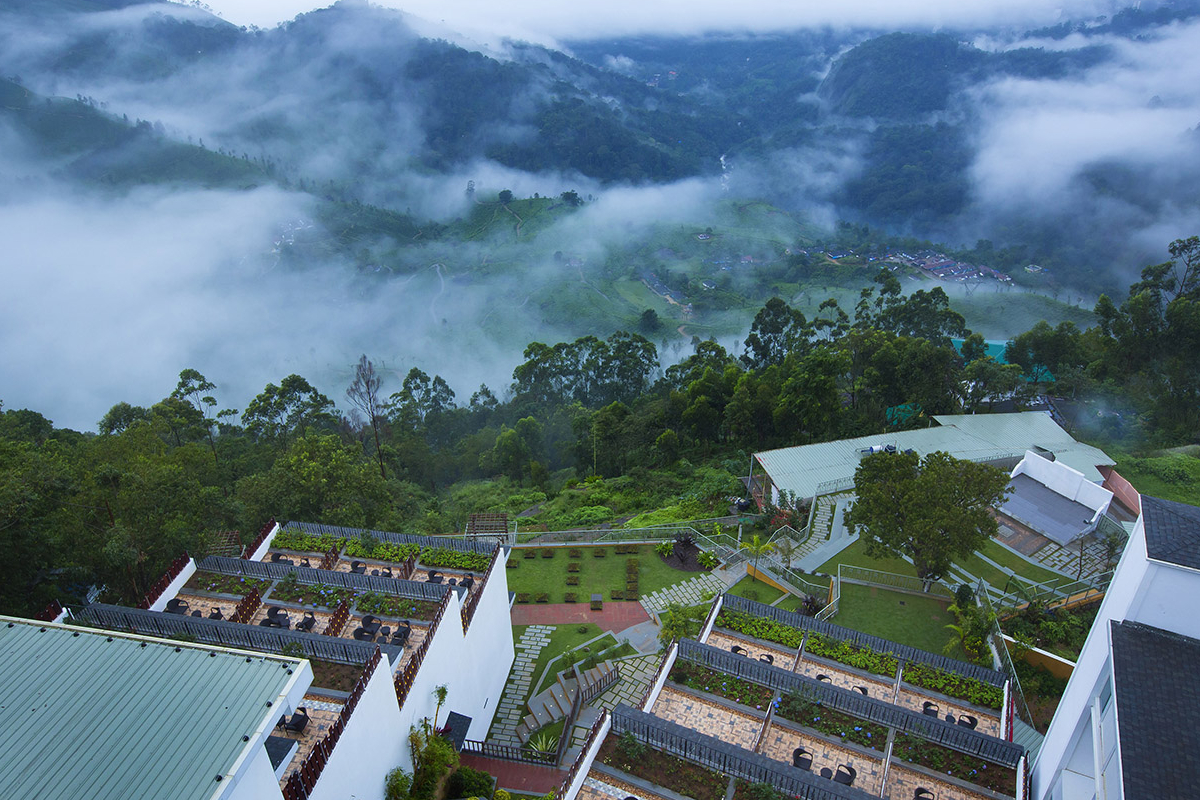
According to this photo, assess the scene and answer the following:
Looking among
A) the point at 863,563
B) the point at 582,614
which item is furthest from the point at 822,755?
the point at 863,563

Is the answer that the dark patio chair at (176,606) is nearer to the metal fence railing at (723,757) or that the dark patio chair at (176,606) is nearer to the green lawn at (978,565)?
the metal fence railing at (723,757)

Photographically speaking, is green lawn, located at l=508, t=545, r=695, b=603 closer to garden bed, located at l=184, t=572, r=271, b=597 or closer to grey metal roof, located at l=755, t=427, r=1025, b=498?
grey metal roof, located at l=755, t=427, r=1025, b=498

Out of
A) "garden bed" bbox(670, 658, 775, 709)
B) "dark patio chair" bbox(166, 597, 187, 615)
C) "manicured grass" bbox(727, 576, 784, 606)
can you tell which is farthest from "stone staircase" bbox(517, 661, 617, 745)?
"dark patio chair" bbox(166, 597, 187, 615)

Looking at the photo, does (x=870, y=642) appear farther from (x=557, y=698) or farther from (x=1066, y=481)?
(x=1066, y=481)

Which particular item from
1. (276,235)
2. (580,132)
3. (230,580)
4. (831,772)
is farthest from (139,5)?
(831,772)

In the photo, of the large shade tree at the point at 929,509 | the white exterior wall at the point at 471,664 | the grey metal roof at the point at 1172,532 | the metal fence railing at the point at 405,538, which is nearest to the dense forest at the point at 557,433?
the metal fence railing at the point at 405,538
